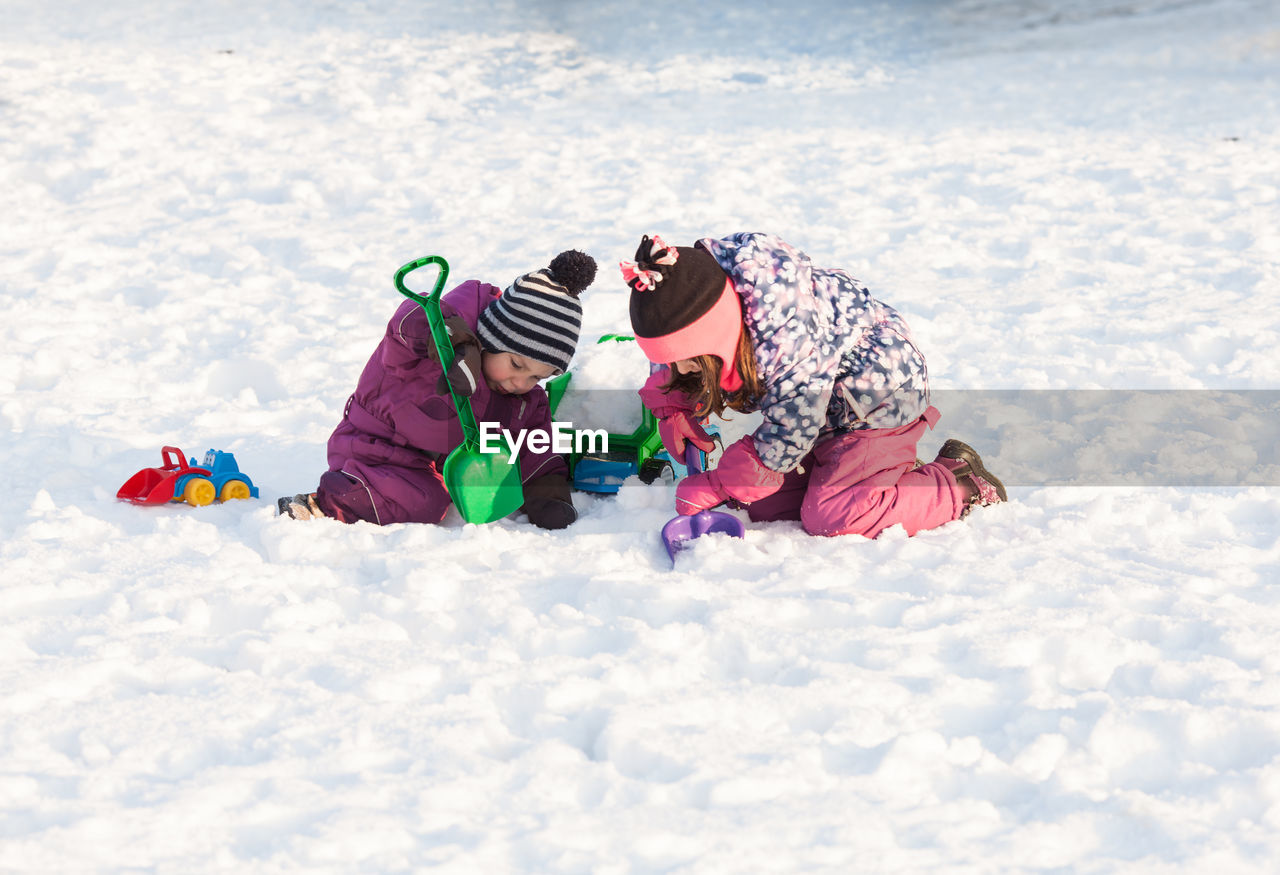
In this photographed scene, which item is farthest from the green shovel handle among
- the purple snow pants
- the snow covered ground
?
the snow covered ground

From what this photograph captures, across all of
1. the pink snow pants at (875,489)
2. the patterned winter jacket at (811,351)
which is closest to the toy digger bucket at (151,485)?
the patterned winter jacket at (811,351)

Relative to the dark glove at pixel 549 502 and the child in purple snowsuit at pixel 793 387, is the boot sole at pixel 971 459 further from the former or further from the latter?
the dark glove at pixel 549 502

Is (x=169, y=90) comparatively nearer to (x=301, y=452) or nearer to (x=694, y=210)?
(x=694, y=210)

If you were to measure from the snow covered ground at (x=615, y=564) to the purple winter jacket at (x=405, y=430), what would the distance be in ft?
0.67

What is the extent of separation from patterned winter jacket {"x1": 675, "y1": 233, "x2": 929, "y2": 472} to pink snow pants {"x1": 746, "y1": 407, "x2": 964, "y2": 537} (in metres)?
0.06

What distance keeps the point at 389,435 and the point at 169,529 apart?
0.61 meters

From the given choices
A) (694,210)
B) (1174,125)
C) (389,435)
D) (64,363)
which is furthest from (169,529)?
(1174,125)

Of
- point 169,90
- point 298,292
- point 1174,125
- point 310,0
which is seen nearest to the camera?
point 298,292

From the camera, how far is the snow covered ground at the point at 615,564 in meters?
1.78

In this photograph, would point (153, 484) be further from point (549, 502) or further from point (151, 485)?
point (549, 502)

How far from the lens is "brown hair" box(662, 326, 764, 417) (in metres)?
2.59

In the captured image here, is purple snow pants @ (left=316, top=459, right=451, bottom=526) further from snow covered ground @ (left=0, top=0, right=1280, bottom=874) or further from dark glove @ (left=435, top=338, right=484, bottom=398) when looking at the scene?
dark glove @ (left=435, top=338, right=484, bottom=398)

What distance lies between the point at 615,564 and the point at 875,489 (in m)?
0.70

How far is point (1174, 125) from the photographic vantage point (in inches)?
262
